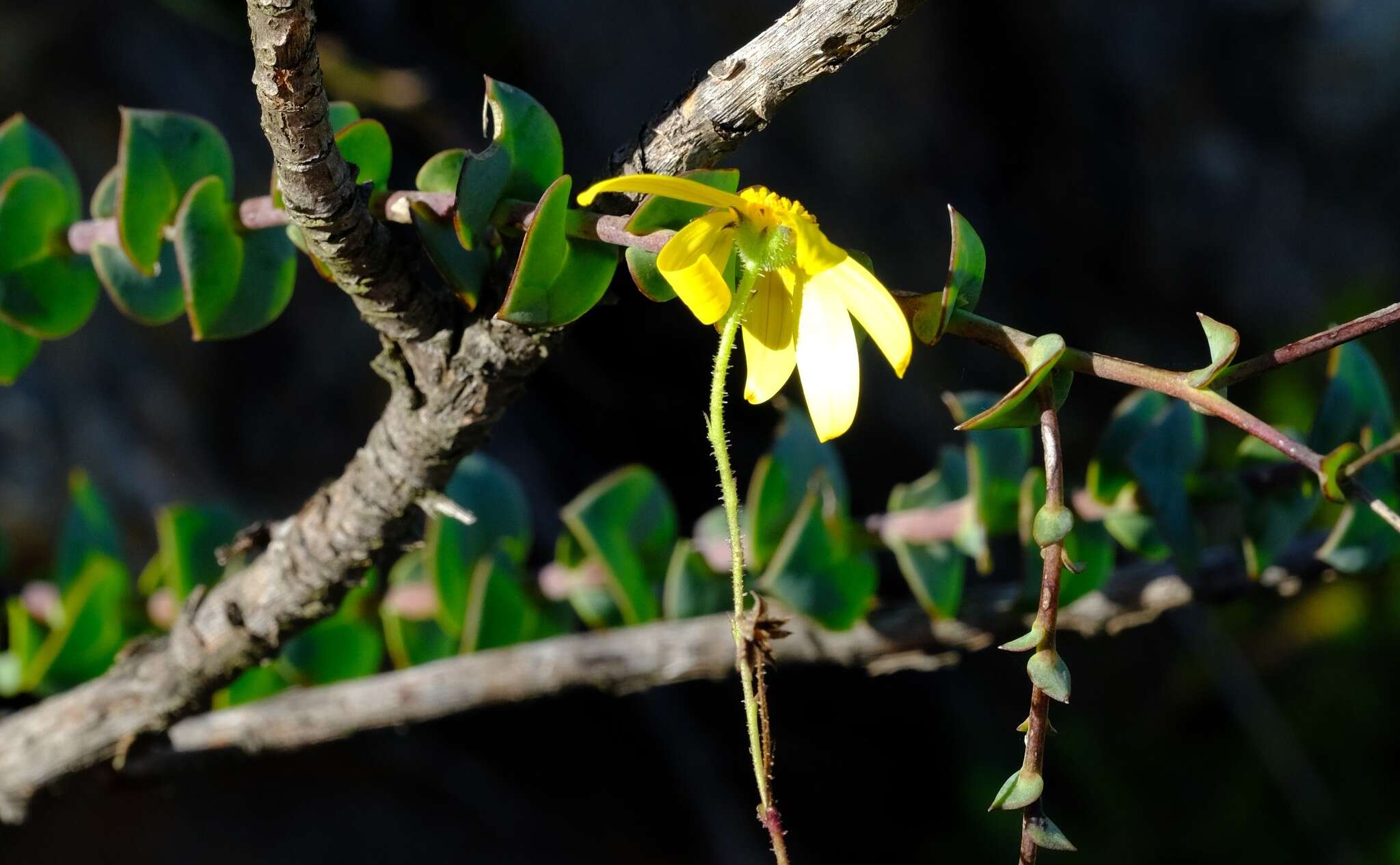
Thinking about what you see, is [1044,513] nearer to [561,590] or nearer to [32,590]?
[561,590]

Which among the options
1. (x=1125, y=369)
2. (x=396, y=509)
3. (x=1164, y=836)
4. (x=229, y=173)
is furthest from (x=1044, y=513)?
(x=1164, y=836)

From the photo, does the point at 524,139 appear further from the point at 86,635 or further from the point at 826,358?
the point at 86,635

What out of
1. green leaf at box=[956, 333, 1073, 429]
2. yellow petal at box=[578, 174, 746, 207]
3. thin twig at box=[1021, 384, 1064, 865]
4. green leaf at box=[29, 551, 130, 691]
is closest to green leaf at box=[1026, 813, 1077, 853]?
thin twig at box=[1021, 384, 1064, 865]

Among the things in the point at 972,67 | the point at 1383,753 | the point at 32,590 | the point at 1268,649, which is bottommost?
the point at 1383,753

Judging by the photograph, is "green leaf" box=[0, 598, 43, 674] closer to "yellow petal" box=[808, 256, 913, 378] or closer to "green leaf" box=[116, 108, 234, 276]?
"green leaf" box=[116, 108, 234, 276]

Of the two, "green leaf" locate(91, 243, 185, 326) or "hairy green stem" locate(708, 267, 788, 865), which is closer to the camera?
"hairy green stem" locate(708, 267, 788, 865)

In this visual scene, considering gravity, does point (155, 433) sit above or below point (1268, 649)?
above
